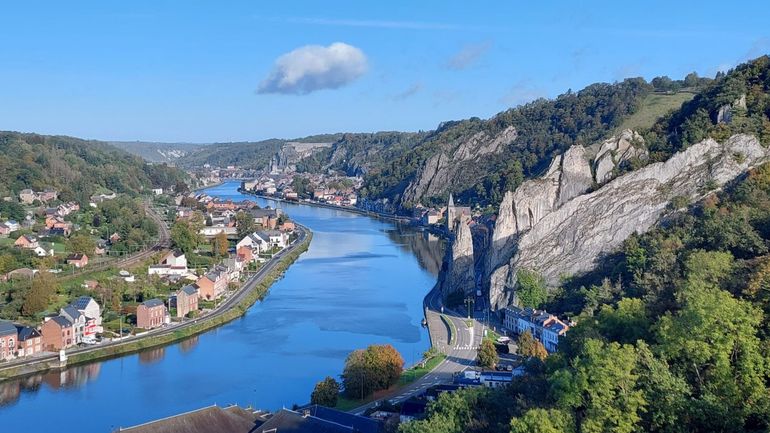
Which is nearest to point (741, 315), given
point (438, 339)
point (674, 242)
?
point (674, 242)

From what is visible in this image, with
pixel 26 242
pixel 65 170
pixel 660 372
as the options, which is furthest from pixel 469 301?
pixel 65 170

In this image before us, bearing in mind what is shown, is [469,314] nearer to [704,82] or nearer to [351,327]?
[351,327]

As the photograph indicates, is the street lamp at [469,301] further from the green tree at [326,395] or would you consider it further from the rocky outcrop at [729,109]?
the rocky outcrop at [729,109]

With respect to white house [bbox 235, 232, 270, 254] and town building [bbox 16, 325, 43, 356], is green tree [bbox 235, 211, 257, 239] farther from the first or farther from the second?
town building [bbox 16, 325, 43, 356]

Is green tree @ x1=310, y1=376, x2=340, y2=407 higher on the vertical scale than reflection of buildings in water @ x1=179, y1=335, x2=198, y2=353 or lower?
higher

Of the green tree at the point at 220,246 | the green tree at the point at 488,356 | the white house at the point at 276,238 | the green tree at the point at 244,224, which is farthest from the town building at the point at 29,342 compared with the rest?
the green tree at the point at 244,224

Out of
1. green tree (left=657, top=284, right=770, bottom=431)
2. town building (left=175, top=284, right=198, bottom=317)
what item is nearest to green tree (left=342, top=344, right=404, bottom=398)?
green tree (left=657, top=284, right=770, bottom=431)

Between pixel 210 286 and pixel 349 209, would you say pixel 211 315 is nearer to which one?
pixel 210 286
